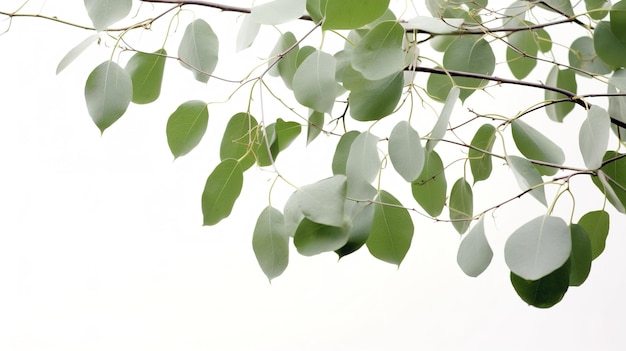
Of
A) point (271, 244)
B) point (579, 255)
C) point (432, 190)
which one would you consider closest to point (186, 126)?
point (271, 244)

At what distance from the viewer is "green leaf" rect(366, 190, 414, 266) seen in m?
0.66

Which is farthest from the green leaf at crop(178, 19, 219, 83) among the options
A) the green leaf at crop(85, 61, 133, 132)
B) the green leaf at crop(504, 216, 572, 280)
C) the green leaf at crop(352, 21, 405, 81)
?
the green leaf at crop(504, 216, 572, 280)

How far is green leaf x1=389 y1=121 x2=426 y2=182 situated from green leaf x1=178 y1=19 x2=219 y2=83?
233 millimetres

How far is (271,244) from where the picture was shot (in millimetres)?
641

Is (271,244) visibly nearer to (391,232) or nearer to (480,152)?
(391,232)

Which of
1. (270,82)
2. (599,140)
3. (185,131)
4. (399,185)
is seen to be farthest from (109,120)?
(399,185)

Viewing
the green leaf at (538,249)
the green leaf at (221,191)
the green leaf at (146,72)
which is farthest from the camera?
the green leaf at (146,72)

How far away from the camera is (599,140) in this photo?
62 cm

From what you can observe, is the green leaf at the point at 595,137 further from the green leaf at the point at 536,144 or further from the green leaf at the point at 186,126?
the green leaf at the point at 186,126

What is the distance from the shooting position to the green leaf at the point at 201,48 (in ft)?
2.50

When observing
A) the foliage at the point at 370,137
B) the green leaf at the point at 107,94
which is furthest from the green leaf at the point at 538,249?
the green leaf at the point at 107,94

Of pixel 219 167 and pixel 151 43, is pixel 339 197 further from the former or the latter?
pixel 151 43

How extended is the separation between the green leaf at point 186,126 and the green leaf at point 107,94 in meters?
0.07

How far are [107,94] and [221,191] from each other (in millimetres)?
126
